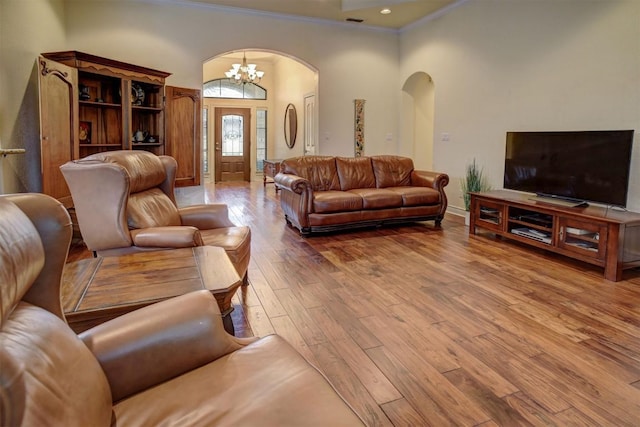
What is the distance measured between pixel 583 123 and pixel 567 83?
0.50 m

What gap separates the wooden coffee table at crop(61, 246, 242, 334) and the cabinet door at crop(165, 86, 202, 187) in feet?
12.3

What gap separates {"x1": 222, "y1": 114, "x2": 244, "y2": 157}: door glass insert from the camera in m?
11.3

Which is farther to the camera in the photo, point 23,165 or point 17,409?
point 23,165

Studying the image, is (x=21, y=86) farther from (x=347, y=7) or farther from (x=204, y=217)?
(x=347, y=7)

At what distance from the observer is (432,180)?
5434mm

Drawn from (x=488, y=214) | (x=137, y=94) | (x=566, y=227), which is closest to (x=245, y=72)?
(x=137, y=94)

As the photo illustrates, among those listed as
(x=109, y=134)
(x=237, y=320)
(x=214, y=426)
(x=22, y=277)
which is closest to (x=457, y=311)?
(x=237, y=320)

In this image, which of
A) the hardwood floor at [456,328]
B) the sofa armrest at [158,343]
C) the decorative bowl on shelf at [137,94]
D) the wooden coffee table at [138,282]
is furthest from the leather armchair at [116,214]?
the decorative bowl on shelf at [137,94]

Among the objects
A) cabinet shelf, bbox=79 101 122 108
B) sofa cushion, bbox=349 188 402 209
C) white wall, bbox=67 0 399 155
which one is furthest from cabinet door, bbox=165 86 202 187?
sofa cushion, bbox=349 188 402 209

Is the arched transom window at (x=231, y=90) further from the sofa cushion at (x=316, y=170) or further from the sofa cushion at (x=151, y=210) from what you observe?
the sofa cushion at (x=151, y=210)

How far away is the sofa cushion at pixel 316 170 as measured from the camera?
5.32 m

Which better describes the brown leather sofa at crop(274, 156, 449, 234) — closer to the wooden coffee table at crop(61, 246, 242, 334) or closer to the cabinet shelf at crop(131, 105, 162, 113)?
the cabinet shelf at crop(131, 105, 162, 113)

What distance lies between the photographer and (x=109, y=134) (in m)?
5.07

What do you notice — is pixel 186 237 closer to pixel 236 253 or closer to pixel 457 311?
pixel 236 253
